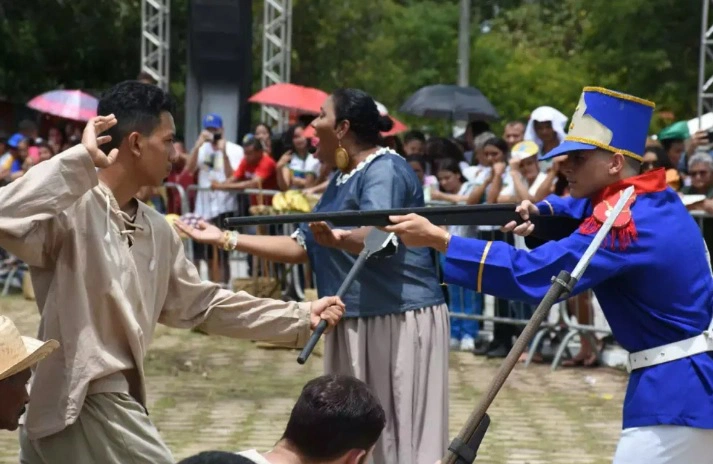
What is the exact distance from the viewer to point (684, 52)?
23219mm

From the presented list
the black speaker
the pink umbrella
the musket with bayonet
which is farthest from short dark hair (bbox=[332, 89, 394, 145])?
the pink umbrella

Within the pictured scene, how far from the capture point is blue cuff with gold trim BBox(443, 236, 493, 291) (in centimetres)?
485

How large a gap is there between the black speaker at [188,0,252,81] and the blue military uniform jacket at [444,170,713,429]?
13.6m

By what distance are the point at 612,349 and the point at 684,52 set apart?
12.8 metres

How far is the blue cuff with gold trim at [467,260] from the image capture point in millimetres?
4848

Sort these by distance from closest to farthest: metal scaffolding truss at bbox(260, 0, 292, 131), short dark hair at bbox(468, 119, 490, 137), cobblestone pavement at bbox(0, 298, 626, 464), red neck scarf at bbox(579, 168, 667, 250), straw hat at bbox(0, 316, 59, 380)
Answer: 1. straw hat at bbox(0, 316, 59, 380)
2. red neck scarf at bbox(579, 168, 667, 250)
3. cobblestone pavement at bbox(0, 298, 626, 464)
4. short dark hair at bbox(468, 119, 490, 137)
5. metal scaffolding truss at bbox(260, 0, 292, 131)

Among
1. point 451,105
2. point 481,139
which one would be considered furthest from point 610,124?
point 451,105

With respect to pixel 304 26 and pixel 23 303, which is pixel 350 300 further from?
pixel 304 26

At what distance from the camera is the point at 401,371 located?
6.23 m

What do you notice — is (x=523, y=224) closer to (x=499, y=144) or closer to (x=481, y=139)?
(x=499, y=144)

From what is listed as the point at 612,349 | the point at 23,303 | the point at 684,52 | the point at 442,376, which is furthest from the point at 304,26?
the point at 442,376

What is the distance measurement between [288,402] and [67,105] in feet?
35.7

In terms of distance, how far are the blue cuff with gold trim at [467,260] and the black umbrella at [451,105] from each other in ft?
42.4

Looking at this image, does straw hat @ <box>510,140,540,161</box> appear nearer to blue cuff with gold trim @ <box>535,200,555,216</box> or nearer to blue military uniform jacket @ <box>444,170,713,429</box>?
blue cuff with gold trim @ <box>535,200,555,216</box>
